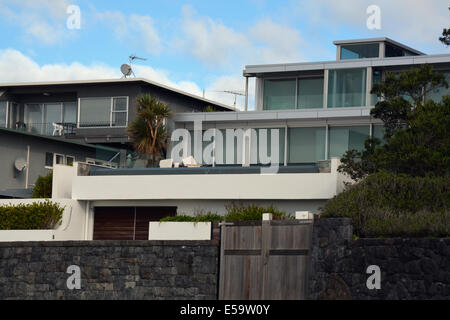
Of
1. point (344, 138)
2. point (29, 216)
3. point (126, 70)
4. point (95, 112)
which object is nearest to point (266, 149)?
point (344, 138)

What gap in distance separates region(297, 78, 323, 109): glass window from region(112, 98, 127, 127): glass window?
9.03m

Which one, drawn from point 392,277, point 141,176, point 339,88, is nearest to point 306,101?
point 339,88

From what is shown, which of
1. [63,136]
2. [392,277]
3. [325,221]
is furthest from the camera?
[63,136]

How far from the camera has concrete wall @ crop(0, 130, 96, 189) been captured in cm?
3659

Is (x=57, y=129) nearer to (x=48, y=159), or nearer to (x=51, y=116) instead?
(x=51, y=116)

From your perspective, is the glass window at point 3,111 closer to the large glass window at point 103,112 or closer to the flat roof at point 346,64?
the large glass window at point 103,112

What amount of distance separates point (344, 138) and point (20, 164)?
45.3 ft

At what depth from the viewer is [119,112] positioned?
4200 cm

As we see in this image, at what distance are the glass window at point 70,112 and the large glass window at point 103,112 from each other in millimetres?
1127

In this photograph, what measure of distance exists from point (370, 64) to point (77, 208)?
45.5 ft

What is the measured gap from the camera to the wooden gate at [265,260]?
825 inches
